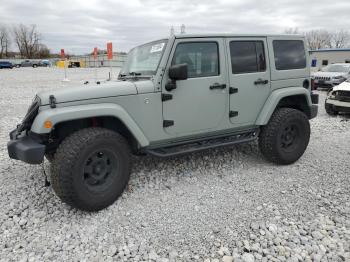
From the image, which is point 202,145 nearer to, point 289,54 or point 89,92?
point 89,92

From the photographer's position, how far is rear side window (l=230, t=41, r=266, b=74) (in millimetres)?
4059

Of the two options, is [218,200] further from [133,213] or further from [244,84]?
[244,84]

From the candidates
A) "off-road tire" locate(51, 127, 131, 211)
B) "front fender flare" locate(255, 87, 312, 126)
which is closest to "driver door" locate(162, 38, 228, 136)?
"front fender flare" locate(255, 87, 312, 126)

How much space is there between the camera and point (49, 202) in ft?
11.3

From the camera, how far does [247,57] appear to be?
4.18 meters

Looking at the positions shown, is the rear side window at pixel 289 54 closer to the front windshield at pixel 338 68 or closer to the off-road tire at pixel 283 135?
the off-road tire at pixel 283 135

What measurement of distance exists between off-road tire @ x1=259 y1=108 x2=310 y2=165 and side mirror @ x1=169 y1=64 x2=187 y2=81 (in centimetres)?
173

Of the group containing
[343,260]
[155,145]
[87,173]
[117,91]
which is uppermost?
[117,91]

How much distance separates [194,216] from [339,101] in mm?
6796

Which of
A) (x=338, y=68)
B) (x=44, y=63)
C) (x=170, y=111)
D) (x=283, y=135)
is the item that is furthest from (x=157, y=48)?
(x=44, y=63)

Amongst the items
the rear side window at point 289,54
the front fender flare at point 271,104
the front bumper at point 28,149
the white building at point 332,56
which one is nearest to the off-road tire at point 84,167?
the front bumper at point 28,149

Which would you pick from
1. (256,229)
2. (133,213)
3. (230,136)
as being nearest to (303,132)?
(230,136)

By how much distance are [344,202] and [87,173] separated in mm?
2945

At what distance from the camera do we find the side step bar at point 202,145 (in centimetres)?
374
